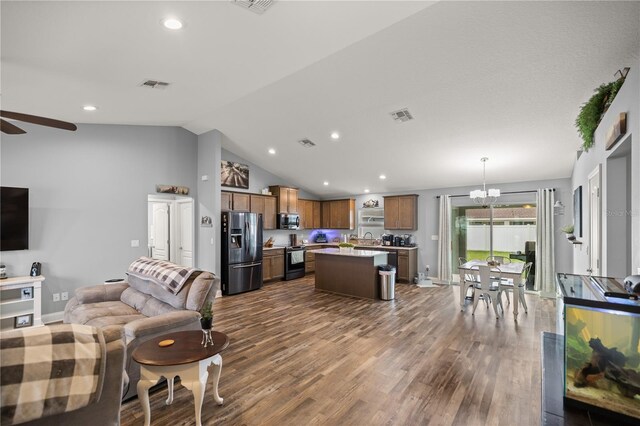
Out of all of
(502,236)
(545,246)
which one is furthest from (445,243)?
(545,246)

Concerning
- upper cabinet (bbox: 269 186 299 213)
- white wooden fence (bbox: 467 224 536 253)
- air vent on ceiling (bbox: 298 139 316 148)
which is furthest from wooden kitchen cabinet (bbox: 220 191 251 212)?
white wooden fence (bbox: 467 224 536 253)

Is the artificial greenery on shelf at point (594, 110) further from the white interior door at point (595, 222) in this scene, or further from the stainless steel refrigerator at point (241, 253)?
the stainless steel refrigerator at point (241, 253)

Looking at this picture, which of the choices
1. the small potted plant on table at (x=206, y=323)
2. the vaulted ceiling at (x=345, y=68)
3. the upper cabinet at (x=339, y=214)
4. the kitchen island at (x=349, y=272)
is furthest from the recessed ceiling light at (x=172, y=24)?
the upper cabinet at (x=339, y=214)

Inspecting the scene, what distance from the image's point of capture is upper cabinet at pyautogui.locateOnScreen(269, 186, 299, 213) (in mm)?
8055

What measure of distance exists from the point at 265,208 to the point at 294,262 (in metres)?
1.69

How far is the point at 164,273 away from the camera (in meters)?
3.35

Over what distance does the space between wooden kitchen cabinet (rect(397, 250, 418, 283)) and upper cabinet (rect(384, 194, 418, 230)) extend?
740mm

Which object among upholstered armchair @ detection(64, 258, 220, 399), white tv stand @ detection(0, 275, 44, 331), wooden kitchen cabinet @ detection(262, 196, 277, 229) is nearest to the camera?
upholstered armchair @ detection(64, 258, 220, 399)

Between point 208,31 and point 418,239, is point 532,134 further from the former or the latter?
point 208,31

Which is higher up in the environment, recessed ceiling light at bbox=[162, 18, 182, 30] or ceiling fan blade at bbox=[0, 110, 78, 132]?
recessed ceiling light at bbox=[162, 18, 182, 30]

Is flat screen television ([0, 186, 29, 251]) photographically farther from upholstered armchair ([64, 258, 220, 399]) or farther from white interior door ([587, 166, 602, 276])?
white interior door ([587, 166, 602, 276])

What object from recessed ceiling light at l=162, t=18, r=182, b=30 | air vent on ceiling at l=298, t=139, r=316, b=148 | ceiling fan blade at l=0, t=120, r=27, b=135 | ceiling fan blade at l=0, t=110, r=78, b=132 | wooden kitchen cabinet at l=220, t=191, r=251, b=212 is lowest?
wooden kitchen cabinet at l=220, t=191, r=251, b=212

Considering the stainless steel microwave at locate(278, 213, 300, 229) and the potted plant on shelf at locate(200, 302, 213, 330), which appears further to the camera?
the stainless steel microwave at locate(278, 213, 300, 229)

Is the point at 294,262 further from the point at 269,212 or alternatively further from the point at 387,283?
the point at 387,283
